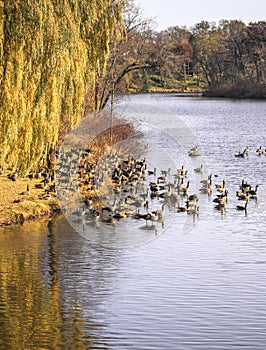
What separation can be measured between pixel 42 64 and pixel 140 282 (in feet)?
18.5

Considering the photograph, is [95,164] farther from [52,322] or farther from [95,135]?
[52,322]

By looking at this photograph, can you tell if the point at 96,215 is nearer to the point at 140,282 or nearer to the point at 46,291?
the point at 140,282

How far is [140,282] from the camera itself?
17.6m

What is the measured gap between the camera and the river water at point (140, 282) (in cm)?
1417

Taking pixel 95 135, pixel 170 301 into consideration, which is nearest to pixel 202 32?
pixel 95 135

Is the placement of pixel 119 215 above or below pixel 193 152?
below

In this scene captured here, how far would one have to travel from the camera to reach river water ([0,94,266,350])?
14.2 meters

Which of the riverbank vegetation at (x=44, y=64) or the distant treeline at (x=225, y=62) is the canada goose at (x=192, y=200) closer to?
the riverbank vegetation at (x=44, y=64)

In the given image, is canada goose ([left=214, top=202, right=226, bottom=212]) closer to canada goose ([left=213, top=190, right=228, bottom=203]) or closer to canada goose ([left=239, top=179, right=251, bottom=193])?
canada goose ([left=213, top=190, right=228, bottom=203])

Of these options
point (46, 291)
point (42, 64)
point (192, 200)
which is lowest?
point (46, 291)

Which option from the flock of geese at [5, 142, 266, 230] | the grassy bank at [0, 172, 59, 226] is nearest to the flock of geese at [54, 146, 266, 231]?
the flock of geese at [5, 142, 266, 230]

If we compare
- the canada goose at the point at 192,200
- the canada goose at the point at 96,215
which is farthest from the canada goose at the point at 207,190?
the canada goose at the point at 96,215

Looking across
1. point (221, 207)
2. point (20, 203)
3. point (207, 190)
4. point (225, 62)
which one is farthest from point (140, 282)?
point (225, 62)

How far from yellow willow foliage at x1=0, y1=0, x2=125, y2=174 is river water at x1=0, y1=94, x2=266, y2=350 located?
2.94m
